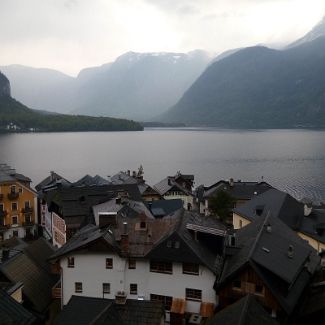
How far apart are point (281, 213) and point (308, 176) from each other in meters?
92.6

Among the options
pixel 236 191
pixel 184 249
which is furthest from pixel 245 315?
pixel 236 191

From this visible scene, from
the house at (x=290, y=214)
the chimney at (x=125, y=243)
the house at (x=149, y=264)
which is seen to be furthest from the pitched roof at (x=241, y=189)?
the chimney at (x=125, y=243)

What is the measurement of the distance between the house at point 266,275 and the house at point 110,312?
A: 5422 millimetres

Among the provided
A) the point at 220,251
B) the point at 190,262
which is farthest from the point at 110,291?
the point at 220,251

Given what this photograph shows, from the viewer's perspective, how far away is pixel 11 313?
2244 cm

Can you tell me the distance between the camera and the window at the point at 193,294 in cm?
3123

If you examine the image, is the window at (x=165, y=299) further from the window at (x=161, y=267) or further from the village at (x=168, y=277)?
the window at (x=161, y=267)

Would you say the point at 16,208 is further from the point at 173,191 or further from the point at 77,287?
the point at 77,287

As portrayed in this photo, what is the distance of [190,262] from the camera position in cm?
3075

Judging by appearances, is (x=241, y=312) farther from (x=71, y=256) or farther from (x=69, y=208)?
(x=69, y=208)

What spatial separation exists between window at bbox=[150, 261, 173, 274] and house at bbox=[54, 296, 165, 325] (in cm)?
425

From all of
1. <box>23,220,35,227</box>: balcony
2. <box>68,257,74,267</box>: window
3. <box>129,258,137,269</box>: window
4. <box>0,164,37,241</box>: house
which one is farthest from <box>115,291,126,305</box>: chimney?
<box>23,220,35,227</box>: balcony

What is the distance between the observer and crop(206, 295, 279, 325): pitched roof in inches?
911

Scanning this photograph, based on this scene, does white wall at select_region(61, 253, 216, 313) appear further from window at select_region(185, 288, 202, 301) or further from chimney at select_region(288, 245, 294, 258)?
chimney at select_region(288, 245, 294, 258)
